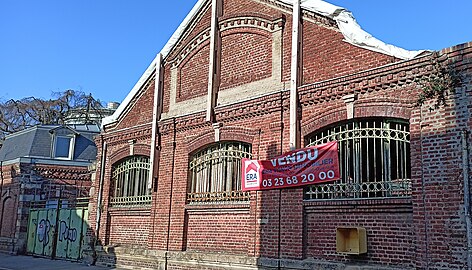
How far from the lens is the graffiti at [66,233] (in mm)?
20359

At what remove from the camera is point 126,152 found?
17484 millimetres

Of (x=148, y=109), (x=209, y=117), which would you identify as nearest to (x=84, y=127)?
(x=148, y=109)

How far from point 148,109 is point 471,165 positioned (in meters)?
11.1

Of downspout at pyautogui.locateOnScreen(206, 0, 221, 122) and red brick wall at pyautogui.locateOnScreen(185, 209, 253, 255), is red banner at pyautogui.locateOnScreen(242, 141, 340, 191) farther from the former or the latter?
downspout at pyautogui.locateOnScreen(206, 0, 221, 122)

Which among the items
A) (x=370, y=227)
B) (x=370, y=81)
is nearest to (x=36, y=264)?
(x=370, y=227)

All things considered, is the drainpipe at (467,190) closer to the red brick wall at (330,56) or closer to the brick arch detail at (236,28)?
the red brick wall at (330,56)

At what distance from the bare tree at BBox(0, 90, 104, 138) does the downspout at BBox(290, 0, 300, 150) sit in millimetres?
29410

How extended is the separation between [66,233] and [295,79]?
13.4 metres

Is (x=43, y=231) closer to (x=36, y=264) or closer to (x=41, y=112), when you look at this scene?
(x=36, y=264)

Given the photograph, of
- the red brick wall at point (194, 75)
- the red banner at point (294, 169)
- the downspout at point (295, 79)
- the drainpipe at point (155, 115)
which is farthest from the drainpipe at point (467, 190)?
the drainpipe at point (155, 115)

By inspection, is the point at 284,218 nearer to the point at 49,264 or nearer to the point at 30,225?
the point at 49,264

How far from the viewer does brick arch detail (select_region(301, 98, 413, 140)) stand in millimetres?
10289

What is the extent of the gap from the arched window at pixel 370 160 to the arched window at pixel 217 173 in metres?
2.61

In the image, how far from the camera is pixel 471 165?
9008 mm
